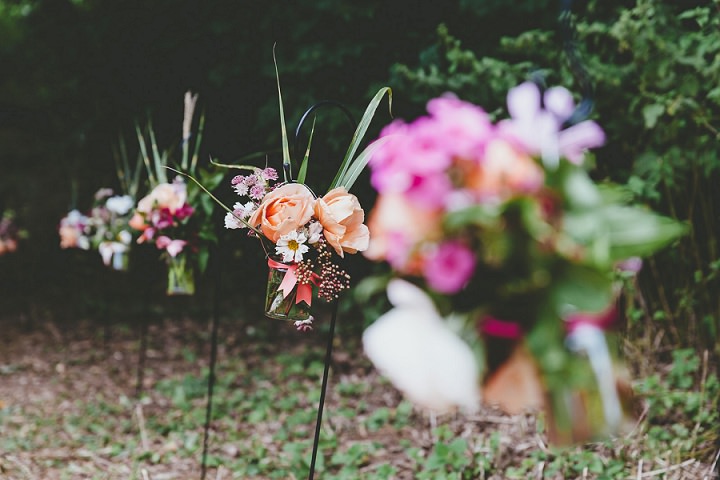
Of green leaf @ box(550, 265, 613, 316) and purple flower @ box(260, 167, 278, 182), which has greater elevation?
purple flower @ box(260, 167, 278, 182)

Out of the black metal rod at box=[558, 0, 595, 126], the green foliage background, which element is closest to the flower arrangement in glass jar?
the black metal rod at box=[558, 0, 595, 126]

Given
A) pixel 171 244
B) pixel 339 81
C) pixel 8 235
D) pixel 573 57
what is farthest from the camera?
pixel 8 235

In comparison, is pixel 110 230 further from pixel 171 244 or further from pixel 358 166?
pixel 358 166

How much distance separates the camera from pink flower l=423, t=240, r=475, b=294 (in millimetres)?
834

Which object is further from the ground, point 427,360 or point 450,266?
point 450,266

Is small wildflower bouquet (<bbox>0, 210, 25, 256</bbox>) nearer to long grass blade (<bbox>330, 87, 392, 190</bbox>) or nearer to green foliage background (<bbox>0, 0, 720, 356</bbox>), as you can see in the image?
green foliage background (<bbox>0, 0, 720, 356</bbox>)

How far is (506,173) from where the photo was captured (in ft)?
2.77

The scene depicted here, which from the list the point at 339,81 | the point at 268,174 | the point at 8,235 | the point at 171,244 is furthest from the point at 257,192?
the point at 8,235

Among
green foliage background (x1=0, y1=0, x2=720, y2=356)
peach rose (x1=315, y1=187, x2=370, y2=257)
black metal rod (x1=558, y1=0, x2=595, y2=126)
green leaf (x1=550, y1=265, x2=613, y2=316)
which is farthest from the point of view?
green foliage background (x1=0, y1=0, x2=720, y2=356)

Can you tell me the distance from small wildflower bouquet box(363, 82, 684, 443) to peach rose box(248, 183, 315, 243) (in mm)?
747

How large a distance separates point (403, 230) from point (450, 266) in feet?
0.24

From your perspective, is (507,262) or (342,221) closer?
(507,262)

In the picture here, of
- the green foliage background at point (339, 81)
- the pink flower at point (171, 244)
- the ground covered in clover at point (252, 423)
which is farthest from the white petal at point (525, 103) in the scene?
the green foliage background at point (339, 81)

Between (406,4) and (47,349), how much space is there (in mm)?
3454
